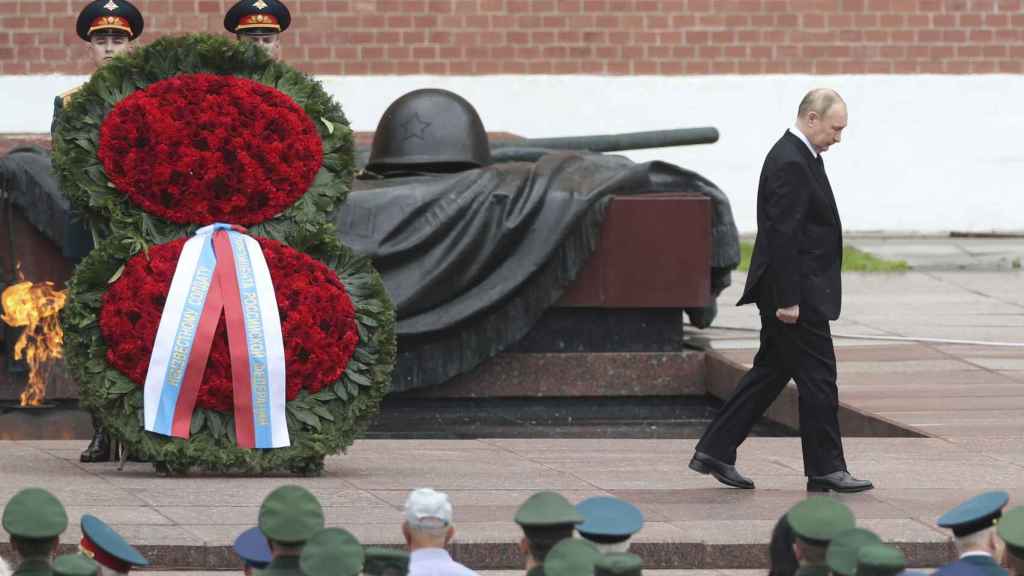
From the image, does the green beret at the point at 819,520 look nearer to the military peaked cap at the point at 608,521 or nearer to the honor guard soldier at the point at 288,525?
the military peaked cap at the point at 608,521

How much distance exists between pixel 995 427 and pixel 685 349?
251cm

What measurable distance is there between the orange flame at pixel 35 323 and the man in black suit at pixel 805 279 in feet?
14.2

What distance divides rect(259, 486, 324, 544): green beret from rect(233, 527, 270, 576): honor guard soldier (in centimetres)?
10

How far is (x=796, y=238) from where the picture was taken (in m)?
7.47

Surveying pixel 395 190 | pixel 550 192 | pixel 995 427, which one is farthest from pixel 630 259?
pixel 995 427

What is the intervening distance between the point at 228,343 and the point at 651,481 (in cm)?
170

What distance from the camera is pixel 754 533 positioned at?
22.6 ft

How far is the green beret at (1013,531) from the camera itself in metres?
4.30

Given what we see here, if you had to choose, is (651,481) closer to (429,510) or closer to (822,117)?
(822,117)

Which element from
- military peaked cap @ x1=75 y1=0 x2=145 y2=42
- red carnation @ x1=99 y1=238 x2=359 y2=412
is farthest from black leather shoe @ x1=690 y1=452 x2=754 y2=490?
military peaked cap @ x1=75 y1=0 x2=145 y2=42

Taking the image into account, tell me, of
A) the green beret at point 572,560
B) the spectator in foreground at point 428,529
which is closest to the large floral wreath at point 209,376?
the spectator in foreground at point 428,529

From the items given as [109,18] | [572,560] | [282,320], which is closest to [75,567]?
[572,560]

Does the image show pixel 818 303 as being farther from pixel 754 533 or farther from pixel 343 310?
pixel 343 310

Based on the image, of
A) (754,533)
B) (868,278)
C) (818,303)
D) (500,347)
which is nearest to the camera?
(754,533)
